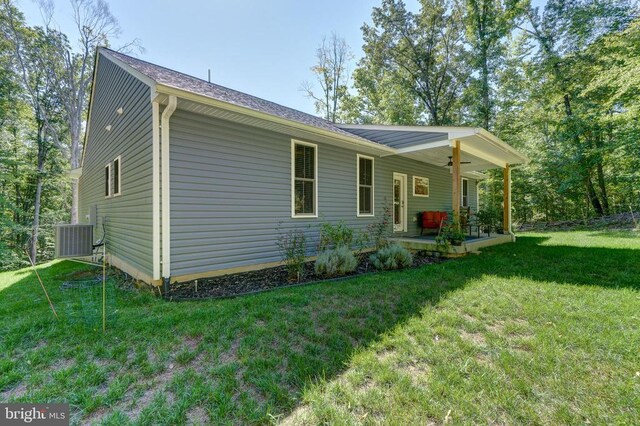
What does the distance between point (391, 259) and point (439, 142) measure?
3.25 m

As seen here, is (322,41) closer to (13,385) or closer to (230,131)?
(230,131)

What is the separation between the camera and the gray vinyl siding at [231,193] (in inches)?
174

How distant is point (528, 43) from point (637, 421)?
67.1 feet

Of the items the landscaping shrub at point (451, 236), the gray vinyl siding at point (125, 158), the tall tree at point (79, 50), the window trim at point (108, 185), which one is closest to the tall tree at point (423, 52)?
the landscaping shrub at point (451, 236)

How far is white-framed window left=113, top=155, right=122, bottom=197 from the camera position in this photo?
597cm

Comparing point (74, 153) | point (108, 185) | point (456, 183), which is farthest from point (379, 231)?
point (74, 153)

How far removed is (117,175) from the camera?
6.35 meters

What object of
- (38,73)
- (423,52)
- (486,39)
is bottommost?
(38,73)

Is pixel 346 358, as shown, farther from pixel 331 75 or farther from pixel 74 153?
pixel 331 75

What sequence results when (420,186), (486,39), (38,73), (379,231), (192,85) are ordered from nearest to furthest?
(192,85), (379,231), (420,186), (38,73), (486,39)

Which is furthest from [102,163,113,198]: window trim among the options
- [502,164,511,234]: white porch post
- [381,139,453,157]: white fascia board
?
[502,164,511,234]: white porch post

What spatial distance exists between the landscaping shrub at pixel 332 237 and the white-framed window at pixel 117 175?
14.6 ft

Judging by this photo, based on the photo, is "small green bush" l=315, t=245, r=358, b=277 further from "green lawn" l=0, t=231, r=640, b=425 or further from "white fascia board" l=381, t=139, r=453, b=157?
"white fascia board" l=381, t=139, r=453, b=157

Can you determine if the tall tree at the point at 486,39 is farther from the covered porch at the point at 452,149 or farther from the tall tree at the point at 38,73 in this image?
the tall tree at the point at 38,73
